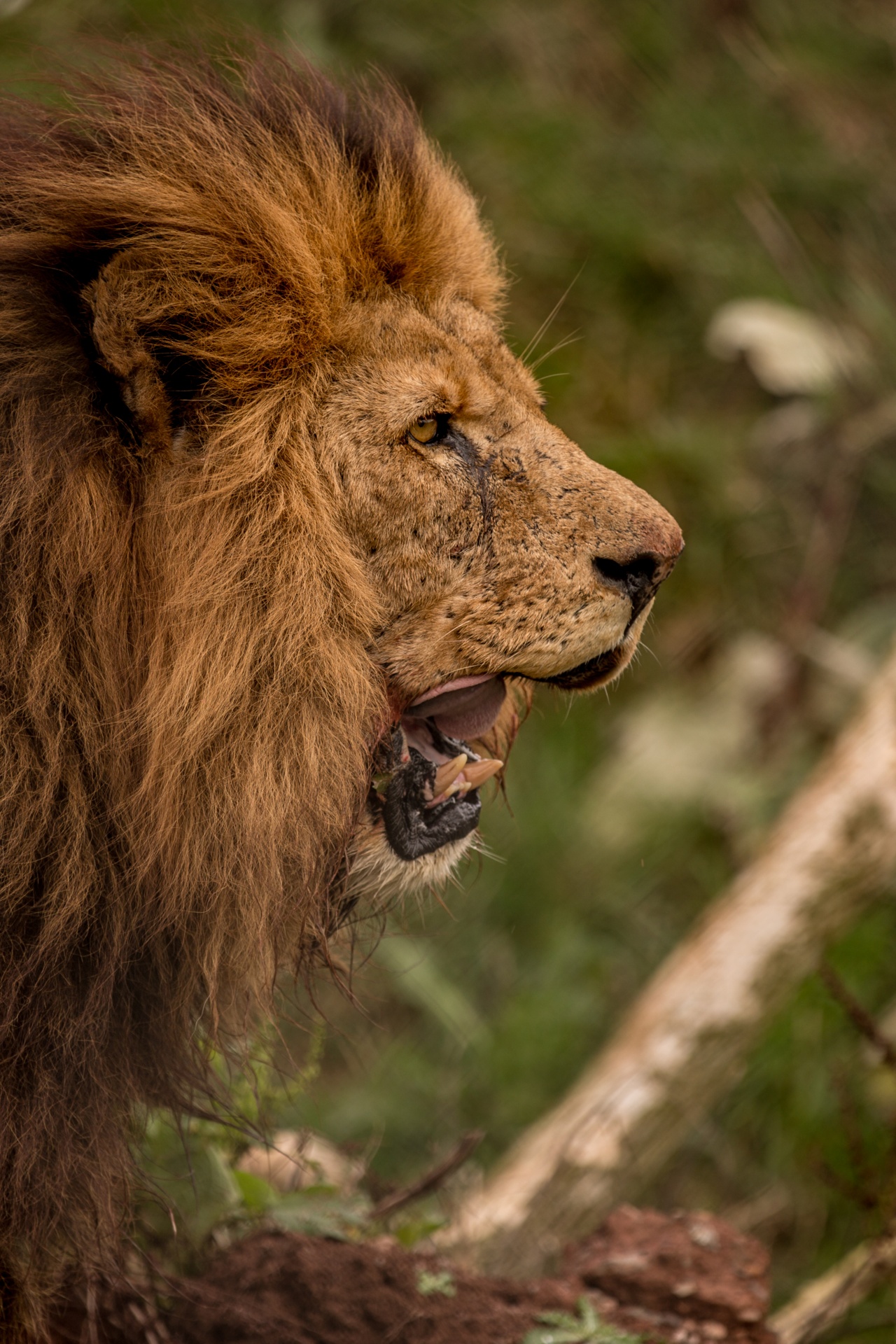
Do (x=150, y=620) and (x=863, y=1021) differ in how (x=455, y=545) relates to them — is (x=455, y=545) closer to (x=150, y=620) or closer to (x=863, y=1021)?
(x=150, y=620)

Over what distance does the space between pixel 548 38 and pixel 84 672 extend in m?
5.46

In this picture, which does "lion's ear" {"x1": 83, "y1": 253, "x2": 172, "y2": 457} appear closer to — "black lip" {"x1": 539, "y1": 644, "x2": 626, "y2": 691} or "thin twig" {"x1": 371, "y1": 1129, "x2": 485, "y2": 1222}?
"black lip" {"x1": 539, "y1": 644, "x2": 626, "y2": 691}

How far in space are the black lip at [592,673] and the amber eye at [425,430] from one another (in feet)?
1.23

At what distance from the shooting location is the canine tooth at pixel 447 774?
1.88m

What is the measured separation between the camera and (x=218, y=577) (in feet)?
5.52

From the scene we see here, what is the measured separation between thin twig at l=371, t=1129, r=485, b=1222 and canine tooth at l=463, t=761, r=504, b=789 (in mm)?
719

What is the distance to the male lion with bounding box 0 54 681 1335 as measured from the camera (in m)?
1.63

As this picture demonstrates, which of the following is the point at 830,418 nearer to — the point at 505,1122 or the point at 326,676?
the point at 505,1122

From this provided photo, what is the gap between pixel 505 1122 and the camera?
3.74 meters

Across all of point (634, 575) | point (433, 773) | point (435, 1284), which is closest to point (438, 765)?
point (433, 773)


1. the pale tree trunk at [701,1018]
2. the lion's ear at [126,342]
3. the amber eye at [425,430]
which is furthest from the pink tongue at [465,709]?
the pale tree trunk at [701,1018]

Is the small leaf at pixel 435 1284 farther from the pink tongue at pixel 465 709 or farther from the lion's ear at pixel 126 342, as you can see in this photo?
the lion's ear at pixel 126 342

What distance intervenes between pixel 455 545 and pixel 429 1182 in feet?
3.85

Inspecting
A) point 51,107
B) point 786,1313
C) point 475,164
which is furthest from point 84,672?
point 475,164
